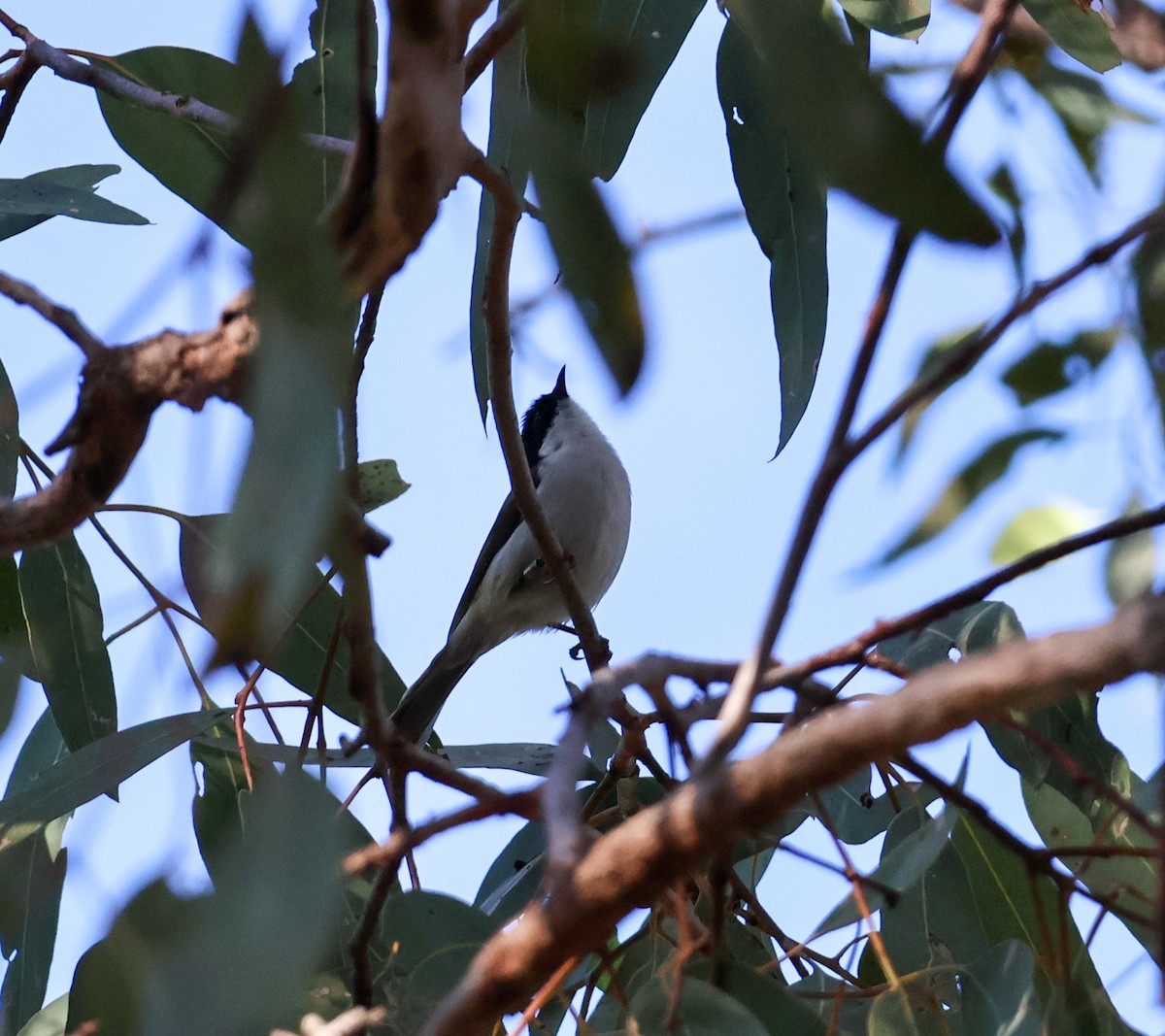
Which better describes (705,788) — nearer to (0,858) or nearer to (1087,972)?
(1087,972)

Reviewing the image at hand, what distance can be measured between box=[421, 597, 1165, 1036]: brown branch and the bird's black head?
146 inches

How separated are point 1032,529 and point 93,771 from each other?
7.10 feet

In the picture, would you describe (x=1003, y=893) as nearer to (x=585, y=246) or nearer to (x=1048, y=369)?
(x=1048, y=369)

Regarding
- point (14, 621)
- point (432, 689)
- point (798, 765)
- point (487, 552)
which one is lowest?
point (798, 765)

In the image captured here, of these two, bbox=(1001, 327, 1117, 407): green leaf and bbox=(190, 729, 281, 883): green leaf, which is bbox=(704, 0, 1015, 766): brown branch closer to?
bbox=(1001, 327, 1117, 407): green leaf

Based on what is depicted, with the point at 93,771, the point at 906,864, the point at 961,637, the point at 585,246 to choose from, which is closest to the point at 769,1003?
the point at 906,864

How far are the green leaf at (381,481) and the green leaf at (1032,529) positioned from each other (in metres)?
1.69

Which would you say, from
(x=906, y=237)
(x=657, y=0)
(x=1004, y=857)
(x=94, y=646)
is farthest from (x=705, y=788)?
(x=94, y=646)

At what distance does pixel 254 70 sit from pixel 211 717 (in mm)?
1232

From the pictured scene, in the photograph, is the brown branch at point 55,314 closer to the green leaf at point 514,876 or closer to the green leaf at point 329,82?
the green leaf at point 329,82

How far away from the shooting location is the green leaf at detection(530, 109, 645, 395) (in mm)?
886

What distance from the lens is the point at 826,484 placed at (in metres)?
0.86

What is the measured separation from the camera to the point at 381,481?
1965 millimetres

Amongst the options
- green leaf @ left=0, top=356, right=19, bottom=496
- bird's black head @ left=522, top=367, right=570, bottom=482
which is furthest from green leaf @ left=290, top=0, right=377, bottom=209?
bird's black head @ left=522, top=367, right=570, bottom=482
